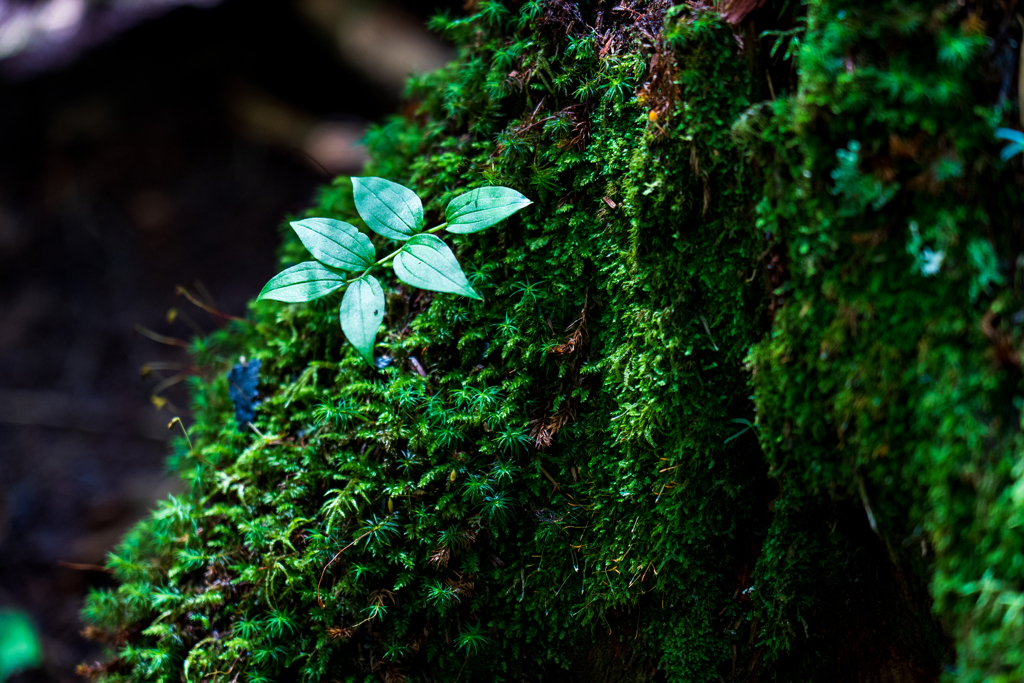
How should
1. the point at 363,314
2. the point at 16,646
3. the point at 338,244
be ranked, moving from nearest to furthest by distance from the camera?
the point at 363,314, the point at 338,244, the point at 16,646

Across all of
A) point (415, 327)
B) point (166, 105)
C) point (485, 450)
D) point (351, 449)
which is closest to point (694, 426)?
point (485, 450)

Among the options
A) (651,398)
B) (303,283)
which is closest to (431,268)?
(303,283)

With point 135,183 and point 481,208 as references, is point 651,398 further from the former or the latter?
point 135,183

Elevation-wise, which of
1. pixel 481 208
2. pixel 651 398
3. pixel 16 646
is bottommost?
pixel 16 646

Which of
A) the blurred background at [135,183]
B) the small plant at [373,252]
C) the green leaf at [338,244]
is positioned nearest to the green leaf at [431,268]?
the small plant at [373,252]

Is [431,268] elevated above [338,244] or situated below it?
below

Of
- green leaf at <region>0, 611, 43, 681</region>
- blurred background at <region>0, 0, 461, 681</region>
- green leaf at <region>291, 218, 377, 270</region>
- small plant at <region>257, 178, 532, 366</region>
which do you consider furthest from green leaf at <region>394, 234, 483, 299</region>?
blurred background at <region>0, 0, 461, 681</region>
